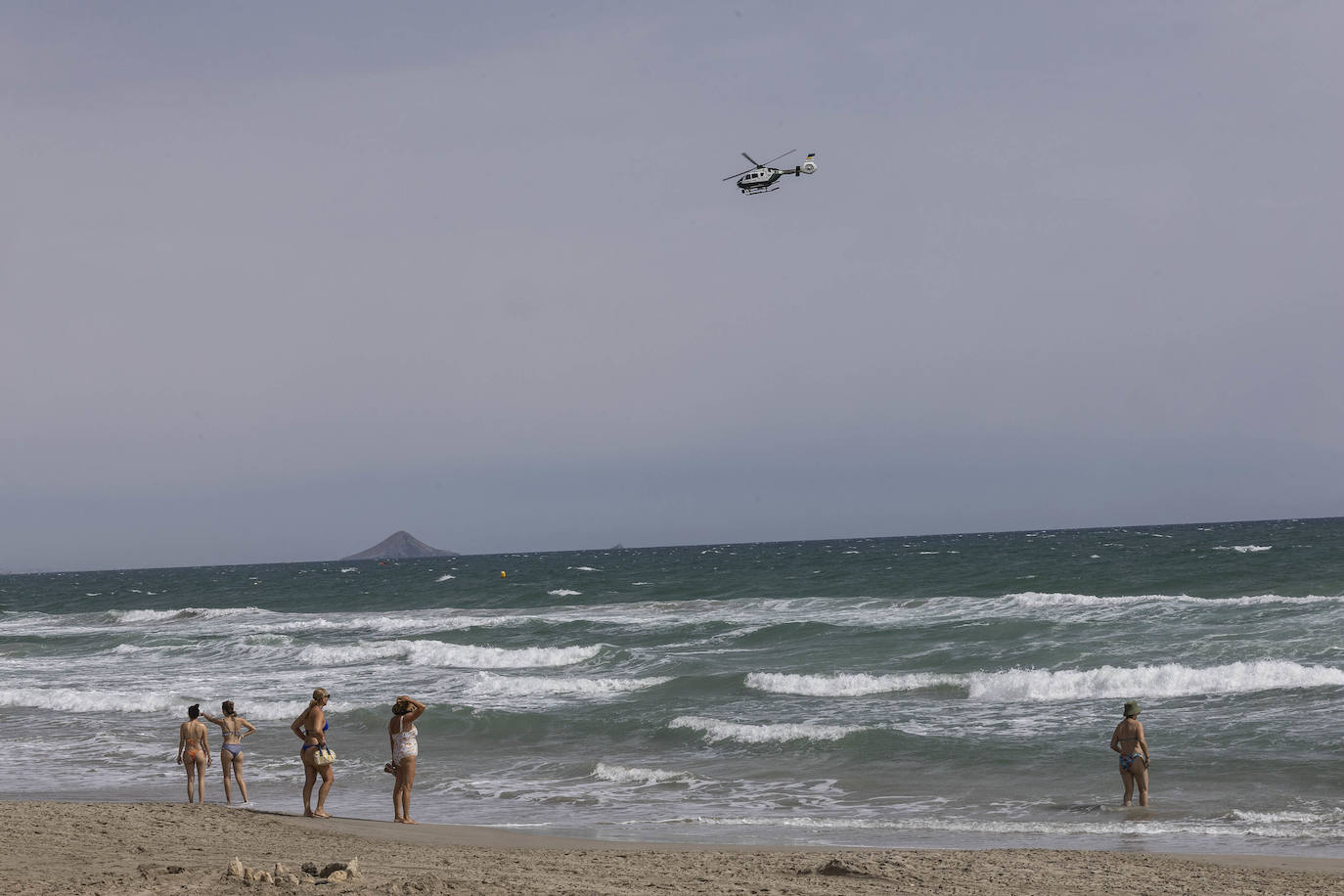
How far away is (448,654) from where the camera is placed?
30.6 meters

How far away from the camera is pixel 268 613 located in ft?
182

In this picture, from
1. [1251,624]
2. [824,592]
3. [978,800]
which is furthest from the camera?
[824,592]

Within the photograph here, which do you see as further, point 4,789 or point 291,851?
point 4,789

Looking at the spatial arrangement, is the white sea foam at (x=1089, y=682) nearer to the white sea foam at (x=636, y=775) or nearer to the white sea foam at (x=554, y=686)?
the white sea foam at (x=554, y=686)

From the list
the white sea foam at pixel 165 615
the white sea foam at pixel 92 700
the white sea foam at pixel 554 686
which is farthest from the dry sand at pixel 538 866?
the white sea foam at pixel 165 615

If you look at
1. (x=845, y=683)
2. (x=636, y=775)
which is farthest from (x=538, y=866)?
(x=845, y=683)

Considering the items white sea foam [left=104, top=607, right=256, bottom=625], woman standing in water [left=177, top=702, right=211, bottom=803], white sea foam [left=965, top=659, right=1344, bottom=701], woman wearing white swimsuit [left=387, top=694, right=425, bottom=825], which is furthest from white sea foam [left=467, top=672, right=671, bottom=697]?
white sea foam [left=104, top=607, right=256, bottom=625]

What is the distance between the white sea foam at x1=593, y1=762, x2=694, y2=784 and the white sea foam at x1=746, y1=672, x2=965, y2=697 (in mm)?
6520

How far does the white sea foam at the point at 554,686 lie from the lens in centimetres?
2283

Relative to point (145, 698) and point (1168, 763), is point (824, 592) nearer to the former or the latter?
point (145, 698)

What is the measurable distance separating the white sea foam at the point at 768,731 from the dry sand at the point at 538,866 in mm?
5962

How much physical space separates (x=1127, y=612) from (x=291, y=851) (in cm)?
2447

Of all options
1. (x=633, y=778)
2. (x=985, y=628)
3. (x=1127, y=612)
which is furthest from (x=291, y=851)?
(x=1127, y=612)

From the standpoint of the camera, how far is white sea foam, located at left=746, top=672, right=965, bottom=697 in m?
21.3
